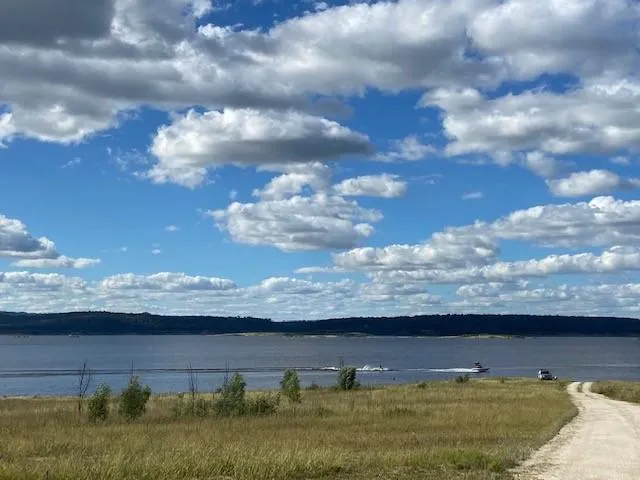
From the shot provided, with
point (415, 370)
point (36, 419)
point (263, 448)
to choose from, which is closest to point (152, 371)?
point (415, 370)

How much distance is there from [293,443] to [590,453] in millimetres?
9393

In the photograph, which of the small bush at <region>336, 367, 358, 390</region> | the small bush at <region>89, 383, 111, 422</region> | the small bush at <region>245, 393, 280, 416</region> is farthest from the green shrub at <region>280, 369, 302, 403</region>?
the small bush at <region>89, 383, 111, 422</region>

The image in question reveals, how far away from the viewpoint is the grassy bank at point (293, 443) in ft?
61.1

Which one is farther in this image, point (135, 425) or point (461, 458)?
point (135, 425)

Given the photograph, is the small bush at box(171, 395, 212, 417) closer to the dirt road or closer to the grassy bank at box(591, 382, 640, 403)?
the dirt road

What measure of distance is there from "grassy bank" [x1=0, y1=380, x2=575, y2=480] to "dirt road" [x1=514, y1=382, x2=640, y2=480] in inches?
25.7

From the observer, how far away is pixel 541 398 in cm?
5519

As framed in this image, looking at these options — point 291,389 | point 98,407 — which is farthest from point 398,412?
point 291,389

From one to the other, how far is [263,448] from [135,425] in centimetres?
1423

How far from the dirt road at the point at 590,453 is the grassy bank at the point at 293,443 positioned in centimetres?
65

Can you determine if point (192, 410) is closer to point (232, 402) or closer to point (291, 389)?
point (232, 402)

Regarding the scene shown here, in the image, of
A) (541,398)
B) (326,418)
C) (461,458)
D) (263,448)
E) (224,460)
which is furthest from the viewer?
(541,398)

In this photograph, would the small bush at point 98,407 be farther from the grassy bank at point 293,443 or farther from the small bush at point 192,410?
the small bush at point 192,410

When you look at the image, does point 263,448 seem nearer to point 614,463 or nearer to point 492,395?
point 614,463
